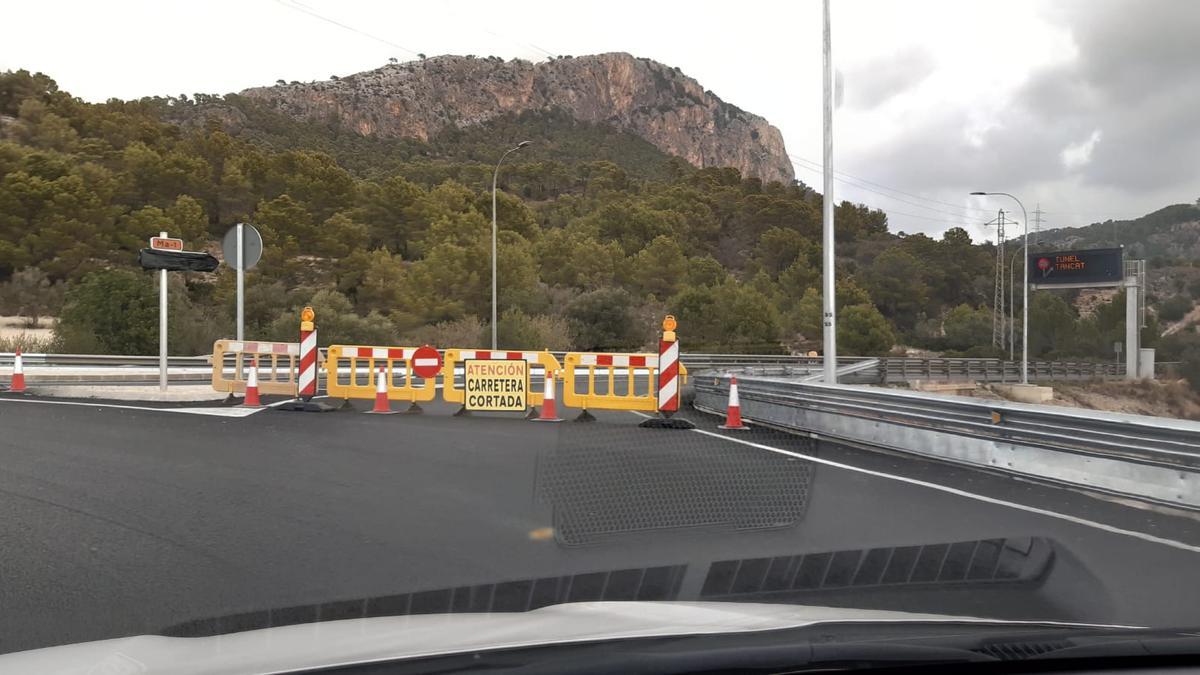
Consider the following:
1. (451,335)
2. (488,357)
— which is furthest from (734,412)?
(451,335)

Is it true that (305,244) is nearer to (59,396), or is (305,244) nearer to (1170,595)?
(59,396)

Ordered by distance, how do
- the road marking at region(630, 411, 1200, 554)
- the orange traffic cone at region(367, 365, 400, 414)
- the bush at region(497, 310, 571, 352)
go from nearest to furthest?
the road marking at region(630, 411, 1200, 554)
the orange traffic cone at region(367, 365, 400, 414)
the bush at region(497, 310, 571, 352)

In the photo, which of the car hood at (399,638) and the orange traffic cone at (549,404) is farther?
the orange traffic cone at (549,404)

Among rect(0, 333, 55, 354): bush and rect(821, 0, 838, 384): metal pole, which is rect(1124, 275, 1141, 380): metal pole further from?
rect(0, 333, 55, 354): bush

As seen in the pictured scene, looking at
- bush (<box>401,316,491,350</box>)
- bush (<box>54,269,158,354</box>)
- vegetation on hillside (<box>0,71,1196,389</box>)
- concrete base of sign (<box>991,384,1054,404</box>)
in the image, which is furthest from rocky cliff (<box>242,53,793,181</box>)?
bush (<box>54,269,158,354</box>)

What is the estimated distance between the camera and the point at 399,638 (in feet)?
8.14

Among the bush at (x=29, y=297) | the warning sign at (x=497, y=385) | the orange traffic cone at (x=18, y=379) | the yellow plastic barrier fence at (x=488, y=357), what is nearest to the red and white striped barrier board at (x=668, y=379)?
the yellow plastic barrier fence at (x=488, y=357)

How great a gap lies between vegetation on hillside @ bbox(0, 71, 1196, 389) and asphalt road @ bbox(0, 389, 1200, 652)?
1078 inches

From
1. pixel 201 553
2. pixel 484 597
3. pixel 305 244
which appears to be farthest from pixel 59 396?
pixel 305 244

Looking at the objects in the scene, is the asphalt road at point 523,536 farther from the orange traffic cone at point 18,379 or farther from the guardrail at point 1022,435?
the orange traffic cone at point 18,379

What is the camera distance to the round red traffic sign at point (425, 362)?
13922mm

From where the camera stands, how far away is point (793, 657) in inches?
85.6

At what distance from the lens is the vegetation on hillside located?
138ft

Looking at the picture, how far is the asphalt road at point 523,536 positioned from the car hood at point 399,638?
4.26ft
